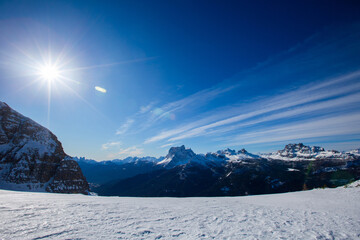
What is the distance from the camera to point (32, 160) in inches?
2781

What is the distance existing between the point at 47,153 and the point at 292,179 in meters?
256

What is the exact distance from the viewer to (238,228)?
562 cm

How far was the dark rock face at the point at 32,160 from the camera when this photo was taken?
63562 millimetres

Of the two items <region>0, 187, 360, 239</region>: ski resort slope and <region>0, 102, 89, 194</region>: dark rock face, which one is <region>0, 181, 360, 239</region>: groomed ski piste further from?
<region>0, 102, 89, 194</region>: dark rock face

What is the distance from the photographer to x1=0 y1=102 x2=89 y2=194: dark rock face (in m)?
63.6

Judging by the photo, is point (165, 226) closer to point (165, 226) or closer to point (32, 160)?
point (165, 226)

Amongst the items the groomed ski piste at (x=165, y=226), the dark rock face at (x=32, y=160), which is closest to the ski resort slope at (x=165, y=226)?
the groomed ski piste at (x=165, y=226)

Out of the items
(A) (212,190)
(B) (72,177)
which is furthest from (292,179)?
(B) (72,177)

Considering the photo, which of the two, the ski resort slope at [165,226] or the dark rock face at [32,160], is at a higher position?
the dark rock face at [32,160]

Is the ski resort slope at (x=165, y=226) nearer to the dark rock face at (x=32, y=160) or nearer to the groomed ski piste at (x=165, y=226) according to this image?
the groomed ski piste at (x=165, y=226)

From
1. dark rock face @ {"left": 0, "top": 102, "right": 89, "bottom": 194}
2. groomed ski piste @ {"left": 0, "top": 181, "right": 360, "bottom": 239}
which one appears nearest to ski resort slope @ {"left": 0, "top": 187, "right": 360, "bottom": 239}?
groomed ski piste @ {"left": 0, "top": 181, "right": 360, "bottom": 239}

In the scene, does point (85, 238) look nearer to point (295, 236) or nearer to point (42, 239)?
point (42, 239)

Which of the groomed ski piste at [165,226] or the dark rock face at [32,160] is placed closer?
the groomed ski piste at [165,226]

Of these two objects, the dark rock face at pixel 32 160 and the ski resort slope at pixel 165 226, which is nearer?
the ski resort slope at pixel 165 226
